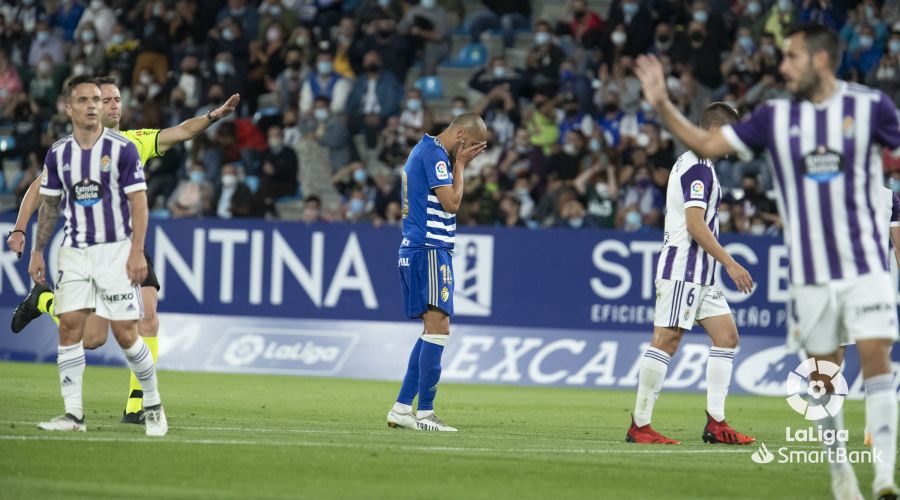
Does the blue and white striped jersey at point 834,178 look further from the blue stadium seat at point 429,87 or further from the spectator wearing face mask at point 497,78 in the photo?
the blue stadium seat at point 429,87

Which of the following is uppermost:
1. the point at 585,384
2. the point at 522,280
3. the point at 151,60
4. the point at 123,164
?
the point at 151,60

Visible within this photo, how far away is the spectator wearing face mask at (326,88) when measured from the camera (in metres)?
24.0

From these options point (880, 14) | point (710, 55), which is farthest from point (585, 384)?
point (880, 14)

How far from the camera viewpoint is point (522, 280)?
60.5 ft

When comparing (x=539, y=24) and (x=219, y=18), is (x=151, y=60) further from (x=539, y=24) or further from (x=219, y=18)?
(x=539, y=24)

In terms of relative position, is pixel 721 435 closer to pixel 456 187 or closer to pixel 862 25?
pixel 456 187

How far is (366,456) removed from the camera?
28.5 ft

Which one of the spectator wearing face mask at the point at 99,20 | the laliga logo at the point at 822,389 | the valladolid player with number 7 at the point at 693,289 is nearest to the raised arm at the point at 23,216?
the valladolid player with number 7 at the point at 693,289

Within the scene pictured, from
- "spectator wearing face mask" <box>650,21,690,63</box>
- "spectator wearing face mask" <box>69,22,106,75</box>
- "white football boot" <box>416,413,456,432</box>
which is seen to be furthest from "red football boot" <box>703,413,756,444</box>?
"spectator wearing face mask" <box>69,22,106,75</box>

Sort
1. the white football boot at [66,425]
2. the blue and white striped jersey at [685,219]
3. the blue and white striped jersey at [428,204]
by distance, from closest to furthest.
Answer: the white football boot at [66,425] < the blue and white striped jersey at [685,219] < the blue and white striped jersey at [428,204]

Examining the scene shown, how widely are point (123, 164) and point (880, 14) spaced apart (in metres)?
15.8

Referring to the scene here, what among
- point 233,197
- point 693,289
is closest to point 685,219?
point 693,289

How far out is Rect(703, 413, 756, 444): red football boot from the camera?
10508mm

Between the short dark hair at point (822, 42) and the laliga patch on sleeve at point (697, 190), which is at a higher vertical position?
the short dark hair at point (822, 42)
